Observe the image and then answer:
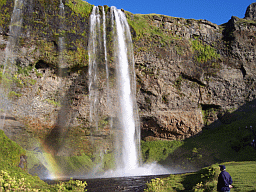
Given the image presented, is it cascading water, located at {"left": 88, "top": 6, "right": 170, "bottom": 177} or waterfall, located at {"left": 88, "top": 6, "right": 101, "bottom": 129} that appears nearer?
waterfall, located at {"left": 88, "top": 6, "right": 101, "bottom": 129}

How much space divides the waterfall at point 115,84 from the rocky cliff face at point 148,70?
0.81 meters

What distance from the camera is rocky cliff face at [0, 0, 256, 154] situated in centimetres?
2559

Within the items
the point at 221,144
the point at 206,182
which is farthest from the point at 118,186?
the point at 221,144

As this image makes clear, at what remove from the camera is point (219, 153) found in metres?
28.2

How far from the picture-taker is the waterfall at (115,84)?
2783 centimetres

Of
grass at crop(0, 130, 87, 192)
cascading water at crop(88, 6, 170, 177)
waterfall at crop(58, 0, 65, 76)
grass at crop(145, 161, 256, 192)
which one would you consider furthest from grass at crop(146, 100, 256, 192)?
grass at crop(0, 130, 87, 192)

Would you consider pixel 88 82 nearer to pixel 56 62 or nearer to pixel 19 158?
pixel 56 62

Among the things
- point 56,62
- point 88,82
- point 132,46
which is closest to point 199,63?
point 132,46

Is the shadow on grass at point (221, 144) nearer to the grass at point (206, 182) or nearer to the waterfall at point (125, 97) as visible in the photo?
the waterfall at point (125, 97)

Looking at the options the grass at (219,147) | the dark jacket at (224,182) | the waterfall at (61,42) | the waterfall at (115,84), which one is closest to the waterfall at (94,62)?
the waterfall at (115,84)

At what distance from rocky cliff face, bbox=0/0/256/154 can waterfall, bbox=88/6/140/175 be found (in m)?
0.81

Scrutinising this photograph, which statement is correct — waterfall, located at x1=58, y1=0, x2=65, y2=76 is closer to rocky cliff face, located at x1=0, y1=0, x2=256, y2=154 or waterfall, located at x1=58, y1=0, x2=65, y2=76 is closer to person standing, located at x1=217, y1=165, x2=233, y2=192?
rocky cliff face, located at x1=0, y1=0, x2=256, y2=154

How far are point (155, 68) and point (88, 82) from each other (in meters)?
8.69

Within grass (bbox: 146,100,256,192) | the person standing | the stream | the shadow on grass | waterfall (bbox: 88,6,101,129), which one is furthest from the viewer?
waterfall (bbox: 88,6,101,129)
